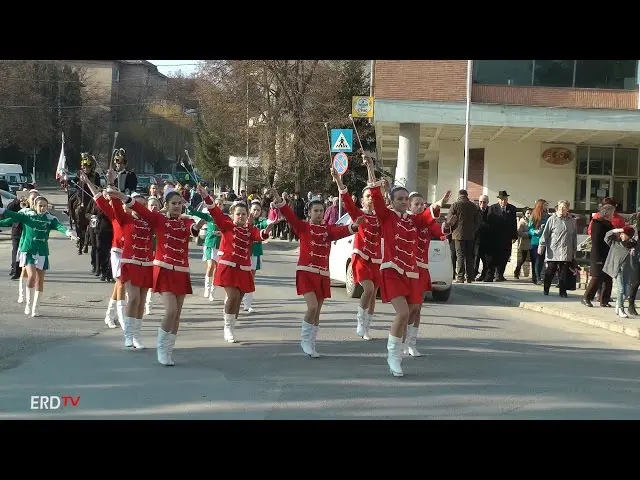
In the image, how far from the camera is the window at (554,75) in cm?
2989

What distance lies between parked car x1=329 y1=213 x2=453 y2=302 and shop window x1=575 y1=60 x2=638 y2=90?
51.5 ft

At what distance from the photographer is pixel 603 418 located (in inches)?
295

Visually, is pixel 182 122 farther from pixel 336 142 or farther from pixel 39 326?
pixel 39 326

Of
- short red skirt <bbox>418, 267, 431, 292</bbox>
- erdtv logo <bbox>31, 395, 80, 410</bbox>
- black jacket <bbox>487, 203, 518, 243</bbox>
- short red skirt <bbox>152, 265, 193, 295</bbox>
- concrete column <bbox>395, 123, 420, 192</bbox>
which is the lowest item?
erdtv logo <bbox>31, 395, 80, 410</bbox>

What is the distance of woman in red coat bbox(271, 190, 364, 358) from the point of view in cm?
1042

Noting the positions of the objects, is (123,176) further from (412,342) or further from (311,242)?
(412,342)

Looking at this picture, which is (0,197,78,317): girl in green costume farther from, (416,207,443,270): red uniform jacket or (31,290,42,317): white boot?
(416,207,443,270): red uniform jacket

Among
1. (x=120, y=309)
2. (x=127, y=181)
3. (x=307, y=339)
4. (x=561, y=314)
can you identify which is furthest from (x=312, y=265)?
(x=561, y=314)

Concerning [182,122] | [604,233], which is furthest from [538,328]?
[182,122]

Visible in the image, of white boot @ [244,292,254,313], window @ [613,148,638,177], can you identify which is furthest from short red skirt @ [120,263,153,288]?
window @ [613,148,638,177]

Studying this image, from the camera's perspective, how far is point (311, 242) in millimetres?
10641

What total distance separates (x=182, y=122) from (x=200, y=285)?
7.50 m

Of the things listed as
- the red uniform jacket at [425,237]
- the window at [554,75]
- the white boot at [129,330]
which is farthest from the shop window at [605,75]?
the white boot at [129,330]

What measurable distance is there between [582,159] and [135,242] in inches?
981
